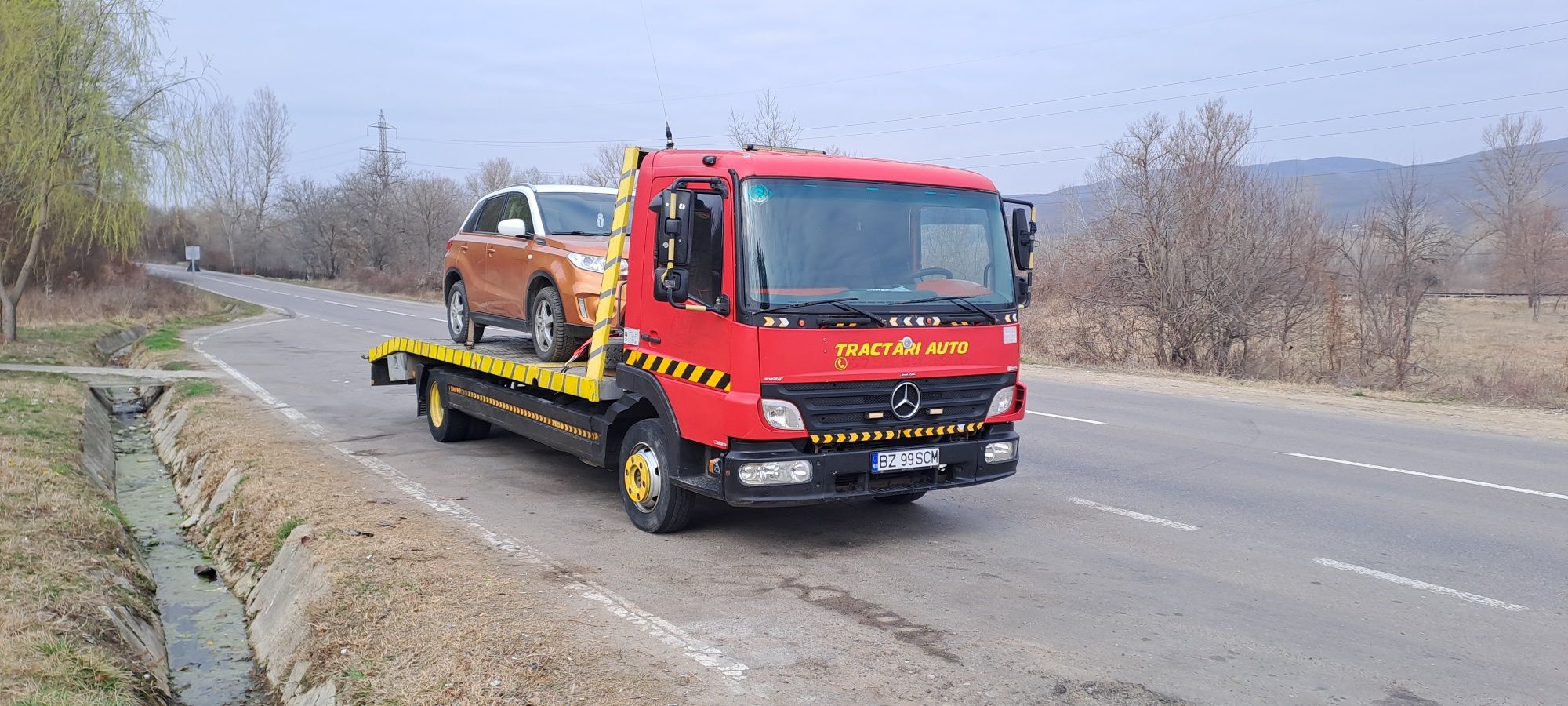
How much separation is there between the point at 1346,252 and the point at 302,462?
19.6 metres

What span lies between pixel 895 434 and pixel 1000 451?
0.88 metres

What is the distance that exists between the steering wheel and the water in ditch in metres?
4.32

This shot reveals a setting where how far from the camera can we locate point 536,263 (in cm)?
919

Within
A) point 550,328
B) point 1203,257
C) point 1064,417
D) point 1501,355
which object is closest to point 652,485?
point 550,328

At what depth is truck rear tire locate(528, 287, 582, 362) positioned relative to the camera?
28.8 feet

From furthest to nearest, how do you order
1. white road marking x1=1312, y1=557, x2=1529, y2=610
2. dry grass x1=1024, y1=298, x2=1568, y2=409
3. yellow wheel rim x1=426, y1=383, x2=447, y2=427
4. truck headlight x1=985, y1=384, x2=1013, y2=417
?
1. dry grass x1=1024, y1=298, x2=1568, y2=409
2. yellow wheel rim x1=426, y1=383, x2=447, y2=427
3. truck headlight x1=985, y1=384, x2=1013, y2=417
4. white road marking x1=1312, y1=557, x2=1529, y2=610

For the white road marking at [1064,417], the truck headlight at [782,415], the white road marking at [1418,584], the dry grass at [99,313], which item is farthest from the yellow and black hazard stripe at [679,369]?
the dry grass at [99,313]

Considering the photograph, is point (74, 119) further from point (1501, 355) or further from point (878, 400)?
point (1501, 355)

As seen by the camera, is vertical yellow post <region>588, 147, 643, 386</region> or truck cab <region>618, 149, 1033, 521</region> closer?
truck cab <region>618, 149, 1033, 521</region>

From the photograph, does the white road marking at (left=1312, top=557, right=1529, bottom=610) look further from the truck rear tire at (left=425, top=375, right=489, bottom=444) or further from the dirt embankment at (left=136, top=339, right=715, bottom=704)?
the truck rear tire at (left=425, top=375, right=489, bottom=444)

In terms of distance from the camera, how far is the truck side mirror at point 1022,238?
23.9 feet

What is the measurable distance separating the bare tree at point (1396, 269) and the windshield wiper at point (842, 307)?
17.3 meters

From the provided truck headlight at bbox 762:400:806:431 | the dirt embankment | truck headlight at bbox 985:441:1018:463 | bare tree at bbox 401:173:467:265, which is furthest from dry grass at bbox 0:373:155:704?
bare tree at bbox 401:173:467:265

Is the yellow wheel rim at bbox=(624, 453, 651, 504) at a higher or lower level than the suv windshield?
lower
